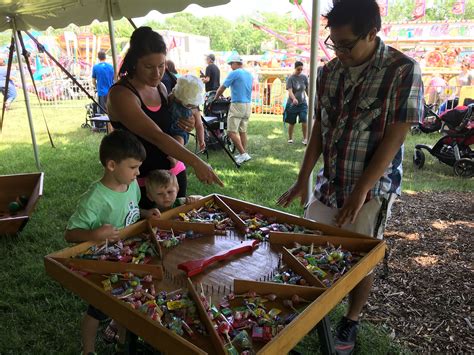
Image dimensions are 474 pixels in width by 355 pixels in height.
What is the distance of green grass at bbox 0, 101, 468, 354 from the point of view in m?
2.45

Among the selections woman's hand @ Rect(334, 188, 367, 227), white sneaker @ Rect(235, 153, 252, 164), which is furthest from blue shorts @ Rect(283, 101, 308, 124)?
woman's hand @ Rect(334, 188, 367, 227)

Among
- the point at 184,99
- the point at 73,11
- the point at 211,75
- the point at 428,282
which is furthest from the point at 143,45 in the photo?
the point at 211,75

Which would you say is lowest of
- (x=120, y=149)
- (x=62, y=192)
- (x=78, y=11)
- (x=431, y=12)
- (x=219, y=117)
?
(x=62, y=192)

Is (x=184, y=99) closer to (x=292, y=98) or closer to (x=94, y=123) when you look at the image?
Result: (x=292, y=98)

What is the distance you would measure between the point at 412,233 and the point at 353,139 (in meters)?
2.63

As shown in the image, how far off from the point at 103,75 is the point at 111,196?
8439 mm

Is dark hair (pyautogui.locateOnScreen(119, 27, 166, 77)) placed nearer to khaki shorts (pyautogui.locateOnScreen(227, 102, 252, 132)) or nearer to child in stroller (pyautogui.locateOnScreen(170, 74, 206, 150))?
child in stroller (pyautogui.locateOnScreen(170, 74, 206, 150))

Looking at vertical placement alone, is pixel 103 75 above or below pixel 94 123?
above

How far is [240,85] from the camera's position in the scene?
6980mm

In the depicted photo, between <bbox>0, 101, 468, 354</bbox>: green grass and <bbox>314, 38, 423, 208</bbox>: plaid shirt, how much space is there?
1089 mm

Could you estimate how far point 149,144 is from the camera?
7.16 feet

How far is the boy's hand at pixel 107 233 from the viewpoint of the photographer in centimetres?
154

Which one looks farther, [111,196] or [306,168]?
[306,168]

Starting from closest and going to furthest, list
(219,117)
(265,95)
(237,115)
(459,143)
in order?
(459,143)
(237,115)
(219,117)
(265,95)
